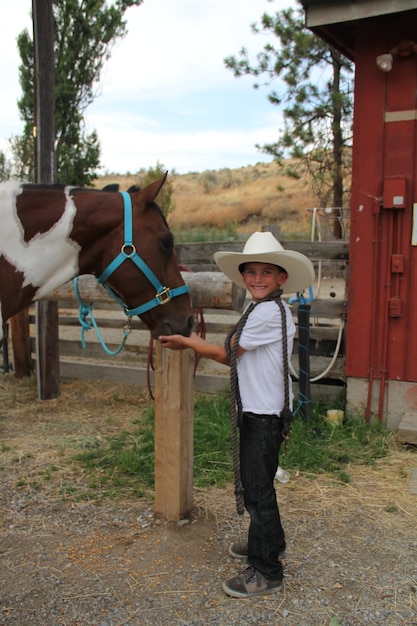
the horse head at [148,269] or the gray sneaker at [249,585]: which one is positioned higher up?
the horse head at [148,269]

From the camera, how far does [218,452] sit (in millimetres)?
4047

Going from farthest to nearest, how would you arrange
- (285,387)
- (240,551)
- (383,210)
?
(383,210) → (240,551) → (285,387)

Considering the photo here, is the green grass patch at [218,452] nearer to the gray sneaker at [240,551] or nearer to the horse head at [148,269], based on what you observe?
the gray sneaker at [240,551]

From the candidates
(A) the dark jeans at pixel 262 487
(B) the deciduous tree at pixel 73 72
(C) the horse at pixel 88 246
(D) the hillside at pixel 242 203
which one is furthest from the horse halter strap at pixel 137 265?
(D) the hillside at pixel 242 203

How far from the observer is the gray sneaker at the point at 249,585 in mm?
2463

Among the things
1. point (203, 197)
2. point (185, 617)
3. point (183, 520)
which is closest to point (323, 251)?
point (183, 520)

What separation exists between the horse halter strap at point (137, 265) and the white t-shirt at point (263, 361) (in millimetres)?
364

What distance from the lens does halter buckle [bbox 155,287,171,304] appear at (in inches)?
94.0

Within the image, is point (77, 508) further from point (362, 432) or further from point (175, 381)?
point (362, 432)

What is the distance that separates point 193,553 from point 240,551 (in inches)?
9.6

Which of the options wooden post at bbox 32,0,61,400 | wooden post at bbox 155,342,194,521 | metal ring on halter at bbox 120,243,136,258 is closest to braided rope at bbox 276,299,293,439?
metal ring on halter at bbox 120,243,136,258

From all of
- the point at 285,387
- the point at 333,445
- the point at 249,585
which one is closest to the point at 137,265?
the point at 285,387

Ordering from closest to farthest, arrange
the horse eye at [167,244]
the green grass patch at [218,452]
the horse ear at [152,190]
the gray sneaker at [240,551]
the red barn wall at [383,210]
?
the horse ear at [152,190]
the horse eye at [167,244]
the gray sneaker at [240,551]
the green grass patch at [218,452]
the red barn wall at [383,210]

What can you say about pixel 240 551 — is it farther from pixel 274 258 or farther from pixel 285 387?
pixel 274 258
